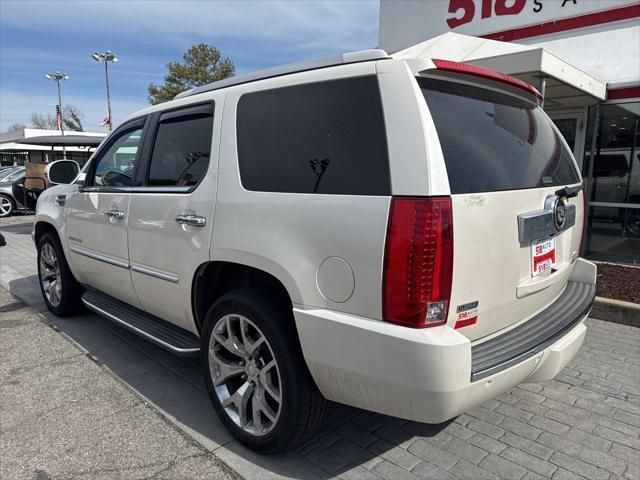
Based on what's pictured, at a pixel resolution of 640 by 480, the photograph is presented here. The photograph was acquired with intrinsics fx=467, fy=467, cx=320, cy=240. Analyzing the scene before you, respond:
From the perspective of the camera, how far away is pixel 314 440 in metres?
2.79

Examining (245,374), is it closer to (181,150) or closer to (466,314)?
(466,314)

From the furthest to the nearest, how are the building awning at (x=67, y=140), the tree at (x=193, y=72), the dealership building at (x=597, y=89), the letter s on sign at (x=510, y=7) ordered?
the tree at (x=193, y=72), the building awning at (x=67, y=140), the letter s on sign at (x=510, y=7), the dealership building at (x=597, y=89)

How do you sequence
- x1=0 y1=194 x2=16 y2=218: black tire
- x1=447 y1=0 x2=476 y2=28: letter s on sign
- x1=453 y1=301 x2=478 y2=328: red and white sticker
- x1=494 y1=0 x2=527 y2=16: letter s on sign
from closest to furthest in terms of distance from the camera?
x1=453 y1=301 x2=478 y2=328: red and white sticker → x1=494 y1=0 x2=527 y2=16: letter s on sign → x1=447 y1=0 x2=476 y2=28: letter s on sign → x1=0 y1=194 x2=16 y2=218: black tire

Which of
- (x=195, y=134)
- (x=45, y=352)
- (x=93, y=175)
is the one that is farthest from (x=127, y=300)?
(x=195, y=134)

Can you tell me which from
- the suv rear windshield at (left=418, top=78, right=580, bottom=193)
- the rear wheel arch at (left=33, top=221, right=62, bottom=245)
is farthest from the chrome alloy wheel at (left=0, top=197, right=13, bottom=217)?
the suv rear windshield at (left=418, top=78, right=580, bottom=193)

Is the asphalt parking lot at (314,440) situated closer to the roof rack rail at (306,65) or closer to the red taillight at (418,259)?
the red taillight at (418,259)

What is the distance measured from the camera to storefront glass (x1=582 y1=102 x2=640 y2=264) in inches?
301

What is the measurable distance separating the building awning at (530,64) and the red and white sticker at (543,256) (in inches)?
112

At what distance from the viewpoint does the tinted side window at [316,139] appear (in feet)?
6.86

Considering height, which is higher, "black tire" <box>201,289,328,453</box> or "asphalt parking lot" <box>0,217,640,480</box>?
"black tire" <box>201,289,328,453</box>

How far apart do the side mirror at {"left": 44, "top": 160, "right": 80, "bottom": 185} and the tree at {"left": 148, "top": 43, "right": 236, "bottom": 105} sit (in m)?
33.9

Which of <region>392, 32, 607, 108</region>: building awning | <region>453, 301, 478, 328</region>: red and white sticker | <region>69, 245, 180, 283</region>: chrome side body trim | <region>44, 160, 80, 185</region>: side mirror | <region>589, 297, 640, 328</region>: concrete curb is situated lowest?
<region>589, 297, 640, 328</region>: concrete curb

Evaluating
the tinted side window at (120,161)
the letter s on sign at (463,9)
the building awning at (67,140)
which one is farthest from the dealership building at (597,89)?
the building awning at (67,140)

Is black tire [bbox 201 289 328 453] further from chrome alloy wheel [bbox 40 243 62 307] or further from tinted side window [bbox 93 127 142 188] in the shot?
chrome alloy wheel [bbox 40 243 62 307]
